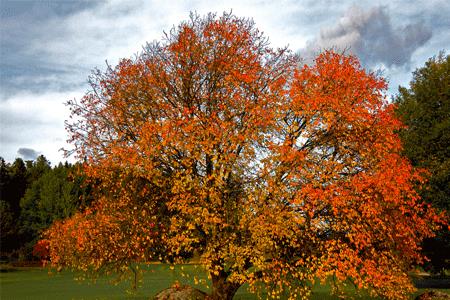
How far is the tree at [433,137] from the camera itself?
39.4 metres

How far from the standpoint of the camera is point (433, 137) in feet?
136

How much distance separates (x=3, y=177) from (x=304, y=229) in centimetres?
10611

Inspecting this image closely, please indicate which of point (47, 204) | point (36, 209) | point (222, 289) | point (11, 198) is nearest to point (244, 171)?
point (222, 289)

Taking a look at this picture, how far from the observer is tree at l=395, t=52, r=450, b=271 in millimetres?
39438

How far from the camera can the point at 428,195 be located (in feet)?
130

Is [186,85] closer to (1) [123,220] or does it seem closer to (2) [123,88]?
(2) [123,88]

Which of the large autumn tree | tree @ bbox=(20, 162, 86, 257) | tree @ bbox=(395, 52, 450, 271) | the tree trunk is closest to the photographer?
the large autumn tree

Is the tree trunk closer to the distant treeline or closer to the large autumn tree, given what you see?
the large autumn tree

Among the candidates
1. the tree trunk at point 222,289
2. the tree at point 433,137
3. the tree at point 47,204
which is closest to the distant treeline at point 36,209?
the tree at point 47,204

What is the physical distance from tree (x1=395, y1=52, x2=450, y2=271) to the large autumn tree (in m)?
17.4

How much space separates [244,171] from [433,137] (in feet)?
85.6

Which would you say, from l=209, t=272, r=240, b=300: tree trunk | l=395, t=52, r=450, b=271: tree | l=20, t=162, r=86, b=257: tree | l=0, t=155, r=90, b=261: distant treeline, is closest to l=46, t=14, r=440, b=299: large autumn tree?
l=209, t=272, r=240, b=300: tree trunk

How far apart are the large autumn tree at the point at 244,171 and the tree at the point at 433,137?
1744 centimetres

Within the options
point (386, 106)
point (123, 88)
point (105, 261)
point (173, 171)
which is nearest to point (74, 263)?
point (105, 261)
